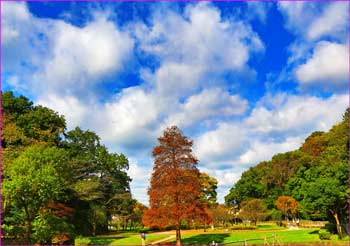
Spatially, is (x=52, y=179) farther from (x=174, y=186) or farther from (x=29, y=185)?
(x=174, y=186)

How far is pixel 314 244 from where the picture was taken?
30266 mm

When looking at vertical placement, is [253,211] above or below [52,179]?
below

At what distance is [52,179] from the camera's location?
26.4 m

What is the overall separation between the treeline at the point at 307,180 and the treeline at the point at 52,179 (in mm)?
→ 23284

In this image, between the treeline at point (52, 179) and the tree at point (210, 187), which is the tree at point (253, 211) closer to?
the tree at point (210, 187)

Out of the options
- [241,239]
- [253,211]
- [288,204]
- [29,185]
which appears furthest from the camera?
[253,211]

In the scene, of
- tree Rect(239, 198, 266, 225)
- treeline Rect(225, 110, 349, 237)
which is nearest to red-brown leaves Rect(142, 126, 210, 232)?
treeline Rect(225, 110, 349, 237)

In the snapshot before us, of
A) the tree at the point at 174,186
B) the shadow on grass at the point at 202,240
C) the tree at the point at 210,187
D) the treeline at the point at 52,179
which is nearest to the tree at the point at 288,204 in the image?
the tree at the point at 210,187

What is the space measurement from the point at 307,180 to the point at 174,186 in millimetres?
24250

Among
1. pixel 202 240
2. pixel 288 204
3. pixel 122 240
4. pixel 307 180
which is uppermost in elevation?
pixel 307 180

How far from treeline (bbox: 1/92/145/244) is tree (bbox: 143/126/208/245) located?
26.4ft

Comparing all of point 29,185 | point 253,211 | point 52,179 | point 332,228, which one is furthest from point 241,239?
point 253,211

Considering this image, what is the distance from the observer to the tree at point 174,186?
3597cm

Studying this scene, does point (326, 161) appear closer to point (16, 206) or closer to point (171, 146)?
point (171, 146)
